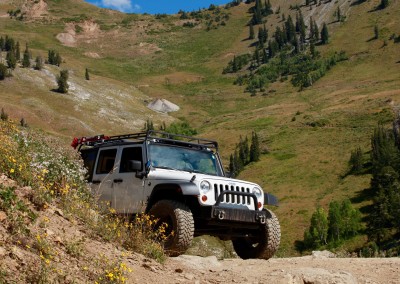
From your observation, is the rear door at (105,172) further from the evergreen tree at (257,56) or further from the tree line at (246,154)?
the evergreen tree at (257,56)

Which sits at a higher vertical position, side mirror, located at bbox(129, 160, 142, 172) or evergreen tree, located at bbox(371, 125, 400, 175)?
evergreen tree, located at bbox(371, 125, 400, 175)

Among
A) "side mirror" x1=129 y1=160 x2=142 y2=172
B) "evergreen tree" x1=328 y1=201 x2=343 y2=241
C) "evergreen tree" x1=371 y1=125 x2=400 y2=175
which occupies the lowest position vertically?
"side mirror" x1=129 y1=160 x2=142 y2=172

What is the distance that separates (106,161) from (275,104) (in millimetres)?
125349

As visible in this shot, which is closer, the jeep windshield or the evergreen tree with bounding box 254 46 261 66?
the jeep windshield

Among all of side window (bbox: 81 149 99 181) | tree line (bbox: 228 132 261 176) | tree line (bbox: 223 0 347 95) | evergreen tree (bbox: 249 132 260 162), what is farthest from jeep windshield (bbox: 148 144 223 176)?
tree line (bbox: 223 0 347 95)

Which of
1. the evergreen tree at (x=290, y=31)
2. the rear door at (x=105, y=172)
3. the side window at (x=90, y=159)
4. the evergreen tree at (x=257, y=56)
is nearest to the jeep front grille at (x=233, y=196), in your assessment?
the rear door at (x=105, y=172)

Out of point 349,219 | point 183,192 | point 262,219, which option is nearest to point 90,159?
point 183,192

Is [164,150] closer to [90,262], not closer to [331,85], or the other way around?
[90,262]

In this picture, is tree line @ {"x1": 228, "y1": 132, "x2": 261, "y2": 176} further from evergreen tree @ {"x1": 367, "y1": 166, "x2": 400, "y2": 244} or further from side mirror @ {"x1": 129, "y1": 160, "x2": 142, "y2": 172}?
side mirror @ {"x1": 129, "y1": 160, "x2": 142, "y2": 172}

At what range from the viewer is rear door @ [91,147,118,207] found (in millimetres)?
10922

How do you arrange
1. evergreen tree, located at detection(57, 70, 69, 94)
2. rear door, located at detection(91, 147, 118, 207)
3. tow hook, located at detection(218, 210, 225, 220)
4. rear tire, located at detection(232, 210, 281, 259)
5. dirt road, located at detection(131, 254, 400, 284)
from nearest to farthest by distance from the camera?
dirt road, located at detection(131, 254, 400, 284)
tow hook, located at detection(218, 210, 225, 220)
rear tire, located at detection(232, 210, 281, 259)
rear door, located at detection(91, 147, 118, 207)
evergreen tree, located at detection(57, 70, 69, 94)

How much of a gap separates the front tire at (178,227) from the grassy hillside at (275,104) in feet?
137

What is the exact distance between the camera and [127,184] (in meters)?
10.5

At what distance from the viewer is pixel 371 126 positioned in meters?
96.6
